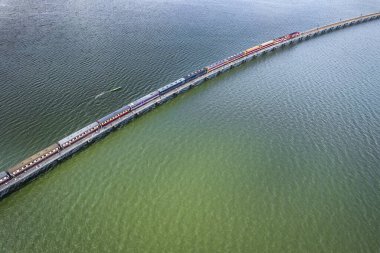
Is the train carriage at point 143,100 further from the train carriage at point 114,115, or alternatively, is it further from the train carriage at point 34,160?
the train carriage at point 34,160

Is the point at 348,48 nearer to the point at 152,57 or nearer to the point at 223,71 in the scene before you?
the point at 223,71

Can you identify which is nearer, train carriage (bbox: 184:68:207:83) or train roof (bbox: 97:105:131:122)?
train roof (bbox: 97:105:131:122)

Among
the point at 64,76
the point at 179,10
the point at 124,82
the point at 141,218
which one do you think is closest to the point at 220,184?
the point at 141,218

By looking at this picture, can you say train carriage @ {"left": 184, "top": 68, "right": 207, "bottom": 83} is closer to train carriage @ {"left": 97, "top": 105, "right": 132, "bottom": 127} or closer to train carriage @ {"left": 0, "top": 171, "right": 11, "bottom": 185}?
train carriage @ {"left": 97, "top": 105, "right": 132, "bottom": 127}

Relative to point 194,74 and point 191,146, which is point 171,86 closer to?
point 194,74

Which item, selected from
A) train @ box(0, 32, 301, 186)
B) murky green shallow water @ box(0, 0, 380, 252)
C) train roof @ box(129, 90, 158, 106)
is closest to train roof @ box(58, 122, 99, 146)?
train @ box(0, 32, 301, 186)

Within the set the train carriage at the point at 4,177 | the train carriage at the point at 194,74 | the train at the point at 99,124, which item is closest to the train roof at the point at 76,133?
the train at the point at 99,124

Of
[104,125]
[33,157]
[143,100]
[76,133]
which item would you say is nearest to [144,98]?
Result: [143,100]
